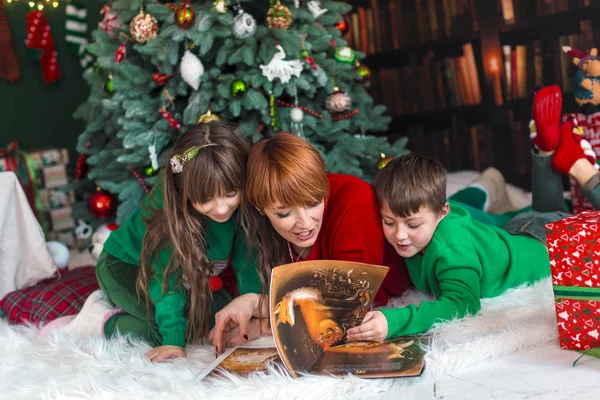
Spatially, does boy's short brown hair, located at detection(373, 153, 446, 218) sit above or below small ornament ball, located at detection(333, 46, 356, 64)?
below

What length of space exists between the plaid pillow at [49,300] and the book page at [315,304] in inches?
37.0

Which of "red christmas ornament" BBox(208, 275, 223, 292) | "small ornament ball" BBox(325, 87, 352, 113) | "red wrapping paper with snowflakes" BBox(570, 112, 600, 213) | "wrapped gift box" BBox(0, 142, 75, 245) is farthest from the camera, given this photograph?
"wrapped gift box" BBox(0, 142, 75, 245)

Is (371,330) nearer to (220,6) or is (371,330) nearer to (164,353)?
(164,353)

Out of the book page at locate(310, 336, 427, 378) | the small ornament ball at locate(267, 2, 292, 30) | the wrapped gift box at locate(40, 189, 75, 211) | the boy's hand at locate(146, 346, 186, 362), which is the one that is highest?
the small ornament ball at locate(267, 2, 292, 30)

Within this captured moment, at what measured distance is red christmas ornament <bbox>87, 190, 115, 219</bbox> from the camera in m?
2.42

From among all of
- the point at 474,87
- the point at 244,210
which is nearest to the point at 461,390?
the point at 244,210

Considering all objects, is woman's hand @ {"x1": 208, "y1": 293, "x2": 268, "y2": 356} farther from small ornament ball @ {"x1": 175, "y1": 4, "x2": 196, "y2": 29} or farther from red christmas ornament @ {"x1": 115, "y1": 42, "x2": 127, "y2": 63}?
red christmas ornament @ {"x1": 115, "y1": 42, "x2": 127, "y2": 63}

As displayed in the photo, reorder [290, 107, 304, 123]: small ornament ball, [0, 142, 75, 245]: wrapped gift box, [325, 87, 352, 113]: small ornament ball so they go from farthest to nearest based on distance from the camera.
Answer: [0, 142, 75, 245]: wrapped gift box → [325, 87, 352, 113]: small ornament ball → [290, 107, 304, 123]: small ornament ball

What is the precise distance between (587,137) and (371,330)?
1.20 meters

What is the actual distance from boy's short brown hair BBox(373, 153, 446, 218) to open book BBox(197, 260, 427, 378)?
0.20 meters

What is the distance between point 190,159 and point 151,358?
0.45 m

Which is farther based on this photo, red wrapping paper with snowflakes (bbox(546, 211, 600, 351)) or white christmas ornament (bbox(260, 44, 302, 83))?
white christmas ornament (bbox(260, 44, 302, 83))

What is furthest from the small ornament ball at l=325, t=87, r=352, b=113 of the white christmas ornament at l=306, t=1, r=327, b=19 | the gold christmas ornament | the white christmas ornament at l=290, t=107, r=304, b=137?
the gold christmas ornament

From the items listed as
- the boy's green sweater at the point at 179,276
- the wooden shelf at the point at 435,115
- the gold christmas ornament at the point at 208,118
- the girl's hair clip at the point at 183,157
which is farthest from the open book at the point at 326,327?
the wooden shelf at the point at 435,115
